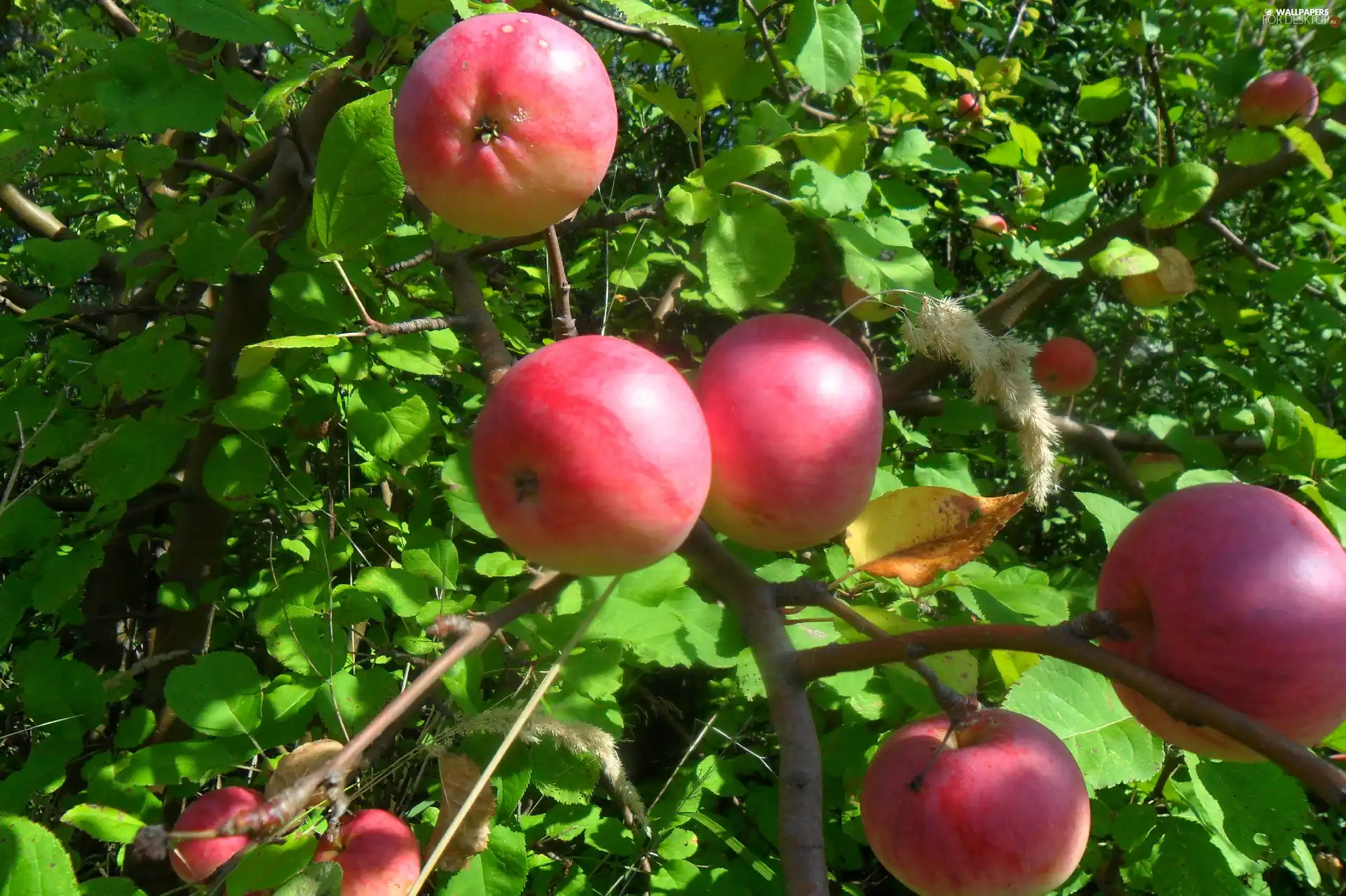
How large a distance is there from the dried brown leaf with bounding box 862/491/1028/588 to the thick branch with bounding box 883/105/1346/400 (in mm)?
1146

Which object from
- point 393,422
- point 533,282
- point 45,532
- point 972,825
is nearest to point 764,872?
point 972,825

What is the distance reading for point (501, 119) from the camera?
0.98 meters

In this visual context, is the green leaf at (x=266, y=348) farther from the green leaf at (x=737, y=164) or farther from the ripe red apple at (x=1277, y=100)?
the ripe red apple at (x=1277, y=100)

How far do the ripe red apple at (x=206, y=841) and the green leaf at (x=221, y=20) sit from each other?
44.3 inches

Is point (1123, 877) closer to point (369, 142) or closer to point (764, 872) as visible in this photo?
point (764, 872)

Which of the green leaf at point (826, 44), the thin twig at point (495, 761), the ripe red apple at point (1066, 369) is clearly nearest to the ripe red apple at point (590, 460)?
the thin twig at point (495, 761)

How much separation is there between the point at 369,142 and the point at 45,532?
113 centimetres

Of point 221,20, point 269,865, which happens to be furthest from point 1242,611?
point 221,20

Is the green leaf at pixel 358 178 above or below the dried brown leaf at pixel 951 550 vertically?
above

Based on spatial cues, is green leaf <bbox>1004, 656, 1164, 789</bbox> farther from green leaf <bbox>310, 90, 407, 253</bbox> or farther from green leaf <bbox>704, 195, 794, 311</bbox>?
green leaf <bbox>310, 90, 407, 253</bbox>

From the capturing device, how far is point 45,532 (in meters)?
1.57

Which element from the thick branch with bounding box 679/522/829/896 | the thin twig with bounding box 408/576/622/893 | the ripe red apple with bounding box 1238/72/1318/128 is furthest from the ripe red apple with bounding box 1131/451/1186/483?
the thin twig with bounding box 408/576/622/893

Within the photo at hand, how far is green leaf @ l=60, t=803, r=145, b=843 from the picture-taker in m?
1.05

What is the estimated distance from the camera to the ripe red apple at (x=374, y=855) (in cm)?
110
